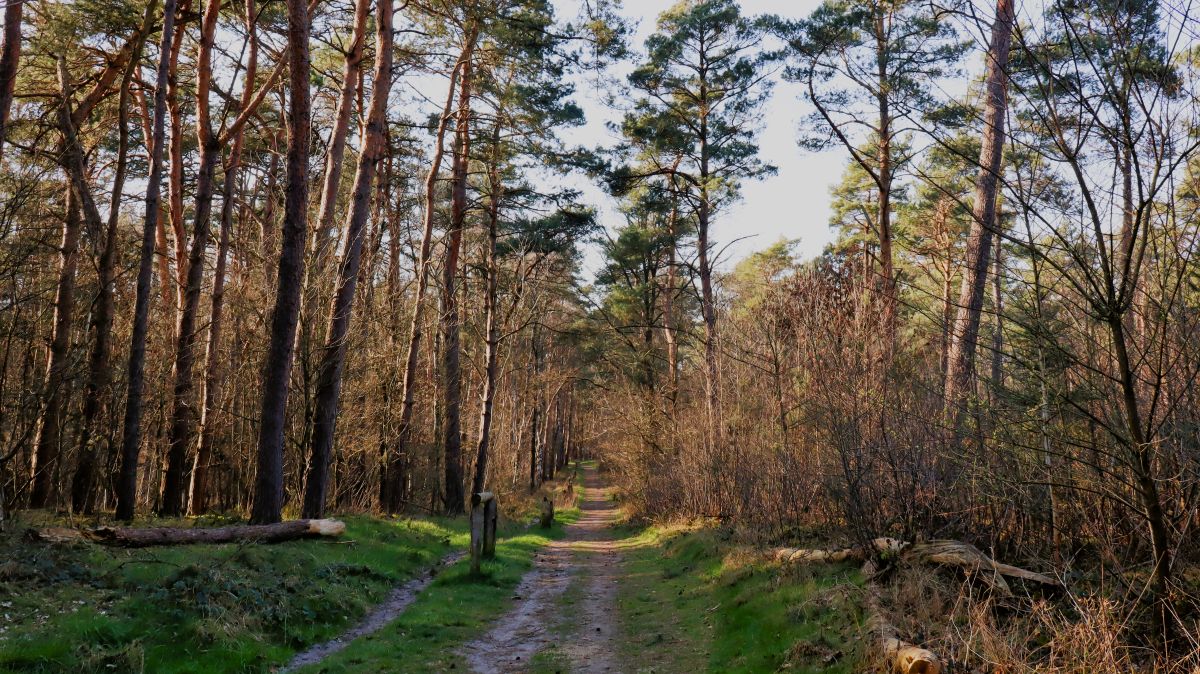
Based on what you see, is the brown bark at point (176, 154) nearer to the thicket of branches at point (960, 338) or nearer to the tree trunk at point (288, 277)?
the tree trunk at point (288, 277)

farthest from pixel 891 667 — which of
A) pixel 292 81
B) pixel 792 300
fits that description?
pixel 292 81

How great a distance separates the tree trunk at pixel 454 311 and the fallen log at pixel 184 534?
7.90 m

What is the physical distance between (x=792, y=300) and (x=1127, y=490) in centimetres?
689

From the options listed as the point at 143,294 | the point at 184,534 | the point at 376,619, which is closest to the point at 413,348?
the point at 143,294

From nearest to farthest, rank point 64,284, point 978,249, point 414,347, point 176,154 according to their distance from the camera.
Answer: point 978,249, point 64,284, point 176,154, point 414,347

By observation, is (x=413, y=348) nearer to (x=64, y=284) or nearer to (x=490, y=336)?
(x=490, y=336)

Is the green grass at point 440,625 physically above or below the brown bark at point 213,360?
below

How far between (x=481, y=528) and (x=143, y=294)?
253 inches

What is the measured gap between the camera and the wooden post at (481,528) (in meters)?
11.8

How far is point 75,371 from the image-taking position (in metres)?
9.77

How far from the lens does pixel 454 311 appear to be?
19312 millimetres

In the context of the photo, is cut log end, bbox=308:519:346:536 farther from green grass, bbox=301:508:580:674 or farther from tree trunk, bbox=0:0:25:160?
tree trunk, bbox=0:0:25:160

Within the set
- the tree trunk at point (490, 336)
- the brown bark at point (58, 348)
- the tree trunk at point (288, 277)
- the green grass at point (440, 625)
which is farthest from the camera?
the tree trunk at point (490, 336)

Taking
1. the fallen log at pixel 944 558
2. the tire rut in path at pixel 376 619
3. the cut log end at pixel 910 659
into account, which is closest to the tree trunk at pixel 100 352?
the tire rut in path at pixel 376 619
